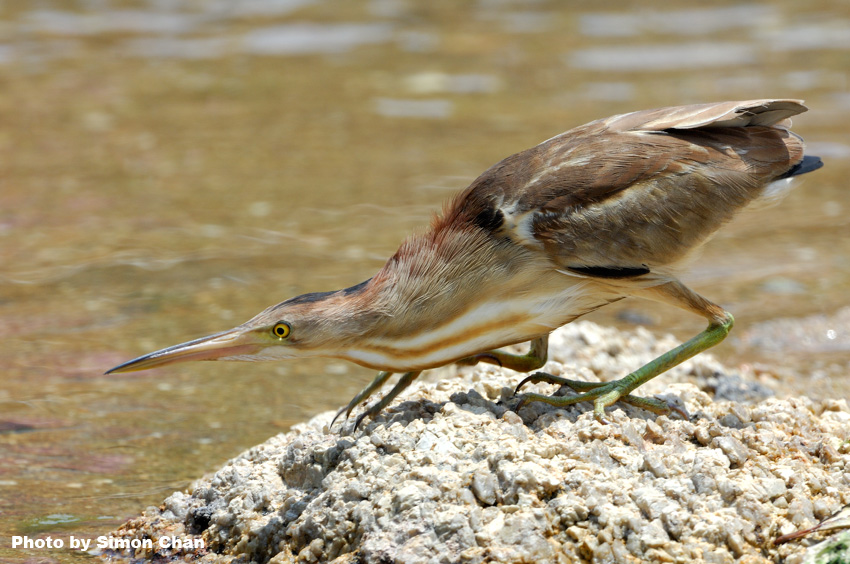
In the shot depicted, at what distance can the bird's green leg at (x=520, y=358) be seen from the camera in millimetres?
4750

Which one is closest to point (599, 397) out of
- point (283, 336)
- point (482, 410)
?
point (482, 410)

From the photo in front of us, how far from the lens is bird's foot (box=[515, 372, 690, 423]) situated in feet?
14.4

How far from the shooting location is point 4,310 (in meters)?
7.69

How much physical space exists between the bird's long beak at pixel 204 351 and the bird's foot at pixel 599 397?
116 cm

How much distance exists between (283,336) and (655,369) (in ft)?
5.21

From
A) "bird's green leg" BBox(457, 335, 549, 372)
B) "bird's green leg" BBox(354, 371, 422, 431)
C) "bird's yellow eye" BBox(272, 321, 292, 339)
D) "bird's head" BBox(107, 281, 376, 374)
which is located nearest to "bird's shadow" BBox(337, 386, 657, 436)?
"bird's green leg" BBox(354, 371, 422, 431)

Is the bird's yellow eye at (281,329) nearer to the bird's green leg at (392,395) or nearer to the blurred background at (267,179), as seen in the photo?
the bird's green leg at (392,395)

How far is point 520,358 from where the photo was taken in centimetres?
478

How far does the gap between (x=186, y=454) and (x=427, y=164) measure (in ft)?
19.9

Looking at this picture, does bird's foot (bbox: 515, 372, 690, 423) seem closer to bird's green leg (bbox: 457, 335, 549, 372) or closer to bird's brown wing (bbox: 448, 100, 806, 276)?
bird's green leg (bbox: 457, 335, 549, 372)

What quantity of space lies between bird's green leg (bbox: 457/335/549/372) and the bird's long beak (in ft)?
3.45

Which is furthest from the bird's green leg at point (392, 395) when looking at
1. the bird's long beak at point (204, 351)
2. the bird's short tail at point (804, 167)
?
the bird's short tail at point (804, 167)

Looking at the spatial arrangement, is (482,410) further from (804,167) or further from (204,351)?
(804,167)

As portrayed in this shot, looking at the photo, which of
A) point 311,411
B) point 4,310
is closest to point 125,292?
point 4,310
